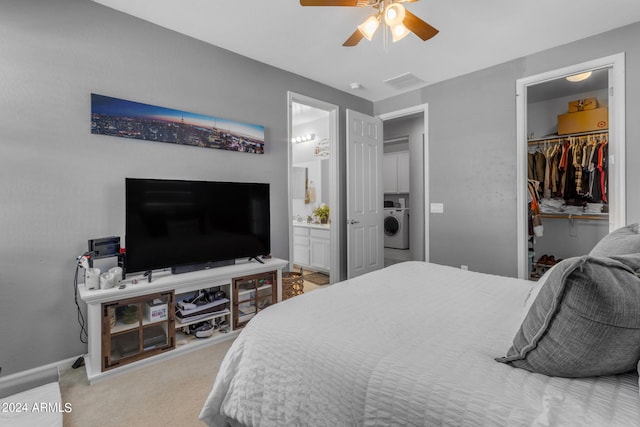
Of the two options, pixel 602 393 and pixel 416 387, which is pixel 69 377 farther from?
pixel 602 393

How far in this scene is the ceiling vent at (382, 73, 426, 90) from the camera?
369 cm

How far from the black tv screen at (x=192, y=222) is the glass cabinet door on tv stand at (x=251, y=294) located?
0.25 m

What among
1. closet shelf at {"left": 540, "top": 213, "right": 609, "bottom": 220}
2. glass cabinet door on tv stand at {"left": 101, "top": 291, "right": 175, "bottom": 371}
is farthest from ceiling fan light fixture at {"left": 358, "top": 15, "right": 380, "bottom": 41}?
closet shelf at {"left": 540, "top": 213, "right": 609, "bottom": 220}

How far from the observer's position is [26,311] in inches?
80.4

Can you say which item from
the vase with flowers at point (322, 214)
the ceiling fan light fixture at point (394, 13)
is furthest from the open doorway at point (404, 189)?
the ceiling fan light fixture at point (394, 13)

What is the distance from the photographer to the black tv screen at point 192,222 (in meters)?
2.26

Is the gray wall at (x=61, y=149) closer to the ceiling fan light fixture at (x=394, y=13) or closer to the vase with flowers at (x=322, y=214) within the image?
the ceiling fan light fixture at (x=394, y=13)

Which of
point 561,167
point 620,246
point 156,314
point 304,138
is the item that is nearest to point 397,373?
point 620,246

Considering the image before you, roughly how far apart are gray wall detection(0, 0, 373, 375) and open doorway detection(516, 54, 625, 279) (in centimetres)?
349

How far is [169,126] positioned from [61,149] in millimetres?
765

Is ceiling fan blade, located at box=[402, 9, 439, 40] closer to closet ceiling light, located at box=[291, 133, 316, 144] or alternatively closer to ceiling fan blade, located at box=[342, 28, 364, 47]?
ceiling fan blade, located at box=[342, 28, 364, 47]

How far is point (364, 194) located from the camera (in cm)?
422

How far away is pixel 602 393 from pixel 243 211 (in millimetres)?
2558

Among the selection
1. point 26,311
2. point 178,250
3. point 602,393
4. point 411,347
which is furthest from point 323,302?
point 26,311
